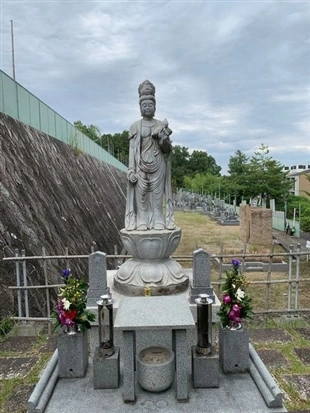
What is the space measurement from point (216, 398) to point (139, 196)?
2.82m

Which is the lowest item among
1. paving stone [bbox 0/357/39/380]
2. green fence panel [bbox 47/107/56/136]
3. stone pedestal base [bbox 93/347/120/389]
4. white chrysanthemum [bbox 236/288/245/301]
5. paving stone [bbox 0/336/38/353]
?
paving stone [bbox 0/357/39/380]

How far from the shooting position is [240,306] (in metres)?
3.91

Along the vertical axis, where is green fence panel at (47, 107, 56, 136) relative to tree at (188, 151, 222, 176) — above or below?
below

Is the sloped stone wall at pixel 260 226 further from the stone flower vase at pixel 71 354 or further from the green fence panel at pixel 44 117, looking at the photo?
the stone flower vase at pixel 71 354

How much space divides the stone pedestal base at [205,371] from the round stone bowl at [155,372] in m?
0.25

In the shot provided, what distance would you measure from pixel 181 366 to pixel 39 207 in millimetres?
5646

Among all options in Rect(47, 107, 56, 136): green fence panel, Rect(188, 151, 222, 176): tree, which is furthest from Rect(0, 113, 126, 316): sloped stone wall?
Rect(188, 151, 222, 176): tree

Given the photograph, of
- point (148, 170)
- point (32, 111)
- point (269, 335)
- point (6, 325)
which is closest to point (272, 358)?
point (269, 335)

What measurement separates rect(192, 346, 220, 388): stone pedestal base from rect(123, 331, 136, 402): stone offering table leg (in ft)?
2.26

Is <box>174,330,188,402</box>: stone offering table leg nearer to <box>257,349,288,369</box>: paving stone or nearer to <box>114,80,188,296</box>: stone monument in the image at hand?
<box>114,80,188,296</box>: stone monument

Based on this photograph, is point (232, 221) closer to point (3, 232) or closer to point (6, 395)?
point (3, 232)

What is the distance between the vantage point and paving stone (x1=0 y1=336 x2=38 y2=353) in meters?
5.25

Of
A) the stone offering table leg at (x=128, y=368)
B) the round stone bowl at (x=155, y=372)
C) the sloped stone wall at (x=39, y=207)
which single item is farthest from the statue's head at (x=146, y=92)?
the sloped stone wall at (x=39, y=207)

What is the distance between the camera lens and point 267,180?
82.6 feet
